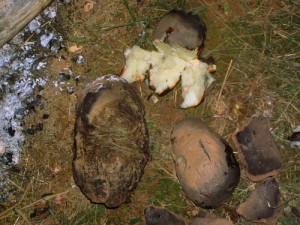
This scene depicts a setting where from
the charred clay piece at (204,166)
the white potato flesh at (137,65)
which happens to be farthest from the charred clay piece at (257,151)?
the white potato flesh at (137,65)

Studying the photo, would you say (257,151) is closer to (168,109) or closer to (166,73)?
(168,109)

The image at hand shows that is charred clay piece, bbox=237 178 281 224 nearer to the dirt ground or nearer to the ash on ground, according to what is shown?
the dirt ground

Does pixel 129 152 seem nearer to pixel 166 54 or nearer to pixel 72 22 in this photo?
pixel 166 54

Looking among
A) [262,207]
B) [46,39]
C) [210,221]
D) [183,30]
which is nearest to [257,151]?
[262,207]

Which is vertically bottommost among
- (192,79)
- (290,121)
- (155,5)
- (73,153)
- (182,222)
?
(182,222)

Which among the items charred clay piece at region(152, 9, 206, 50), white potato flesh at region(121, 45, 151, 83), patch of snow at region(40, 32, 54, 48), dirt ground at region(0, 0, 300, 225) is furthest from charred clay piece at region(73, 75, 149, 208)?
patch of snow at region(40, 32, 54, 48)

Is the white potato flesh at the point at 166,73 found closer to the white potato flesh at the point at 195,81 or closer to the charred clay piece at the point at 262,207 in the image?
the white potato flesh at the point at 195,81

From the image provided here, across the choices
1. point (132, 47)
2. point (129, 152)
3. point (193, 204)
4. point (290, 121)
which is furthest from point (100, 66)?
point (290, 121)
